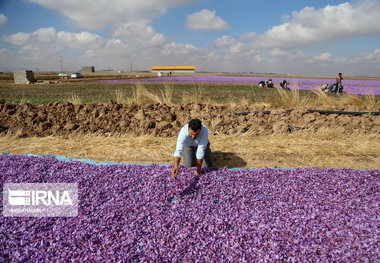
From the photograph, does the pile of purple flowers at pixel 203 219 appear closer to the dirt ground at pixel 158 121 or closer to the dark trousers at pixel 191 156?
the dark trousers at pixel 191 156

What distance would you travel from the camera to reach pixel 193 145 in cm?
379

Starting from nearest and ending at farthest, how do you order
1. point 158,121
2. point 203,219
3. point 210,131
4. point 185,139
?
point 203,219
point 185,139
point 210,131
point 158,121

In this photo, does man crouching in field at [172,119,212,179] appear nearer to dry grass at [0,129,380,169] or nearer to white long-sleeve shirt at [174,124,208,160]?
white long-sleeve shirt at [174,124,208,160]

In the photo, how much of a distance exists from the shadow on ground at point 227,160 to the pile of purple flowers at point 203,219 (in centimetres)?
65

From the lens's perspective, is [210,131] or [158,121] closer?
[210,131]

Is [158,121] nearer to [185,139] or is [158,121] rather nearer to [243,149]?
[243,149]

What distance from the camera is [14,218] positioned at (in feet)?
9.02

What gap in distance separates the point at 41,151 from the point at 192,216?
3.98m

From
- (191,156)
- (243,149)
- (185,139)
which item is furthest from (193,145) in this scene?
(243,149)

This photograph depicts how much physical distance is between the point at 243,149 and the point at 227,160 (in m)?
0.63

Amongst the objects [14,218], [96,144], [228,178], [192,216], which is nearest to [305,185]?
[228,178]

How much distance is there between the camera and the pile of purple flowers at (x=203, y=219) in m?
2.26

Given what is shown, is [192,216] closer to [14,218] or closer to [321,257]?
[321,257]

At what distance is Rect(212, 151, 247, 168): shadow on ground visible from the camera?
442 centimetres
